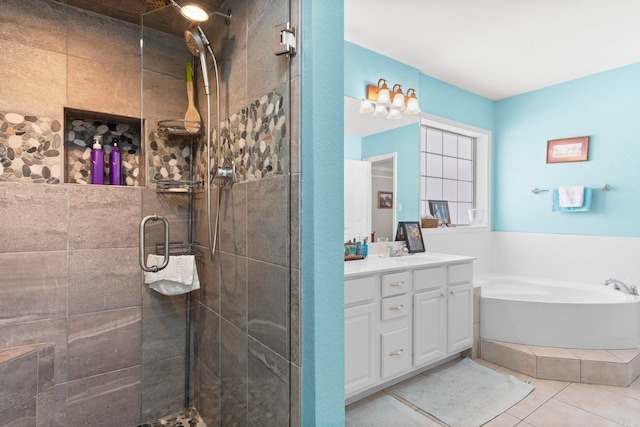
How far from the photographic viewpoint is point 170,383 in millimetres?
1852

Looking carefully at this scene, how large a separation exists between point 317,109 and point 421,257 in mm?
2039

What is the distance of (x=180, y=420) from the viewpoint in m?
1.82

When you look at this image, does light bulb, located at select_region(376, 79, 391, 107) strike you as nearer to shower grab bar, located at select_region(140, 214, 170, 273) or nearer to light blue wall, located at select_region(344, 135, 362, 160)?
light blue wall, located at select_region(344, 135, 362, 160)

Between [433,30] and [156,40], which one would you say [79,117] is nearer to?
[156,40]

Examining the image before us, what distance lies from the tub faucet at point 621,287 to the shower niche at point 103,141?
12.5 feet

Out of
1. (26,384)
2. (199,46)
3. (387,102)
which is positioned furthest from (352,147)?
(26,384)

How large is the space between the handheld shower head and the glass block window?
2.38 meters

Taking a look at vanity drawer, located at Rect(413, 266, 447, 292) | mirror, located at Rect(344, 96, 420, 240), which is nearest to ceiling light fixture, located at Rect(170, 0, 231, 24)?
mirror, located at Rect(344, 96, 420, 240)

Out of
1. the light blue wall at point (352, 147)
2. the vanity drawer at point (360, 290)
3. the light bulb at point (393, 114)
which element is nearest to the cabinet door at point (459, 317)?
the vanity drawer at point (360, 290)

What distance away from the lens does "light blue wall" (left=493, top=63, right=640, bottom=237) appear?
10.1 ft

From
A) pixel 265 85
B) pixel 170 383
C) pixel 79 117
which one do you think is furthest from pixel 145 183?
pixel 170 383

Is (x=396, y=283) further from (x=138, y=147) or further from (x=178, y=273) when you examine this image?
(x=138, y=147)

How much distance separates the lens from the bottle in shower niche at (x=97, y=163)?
5.85 ft

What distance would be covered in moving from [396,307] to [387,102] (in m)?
1.69
